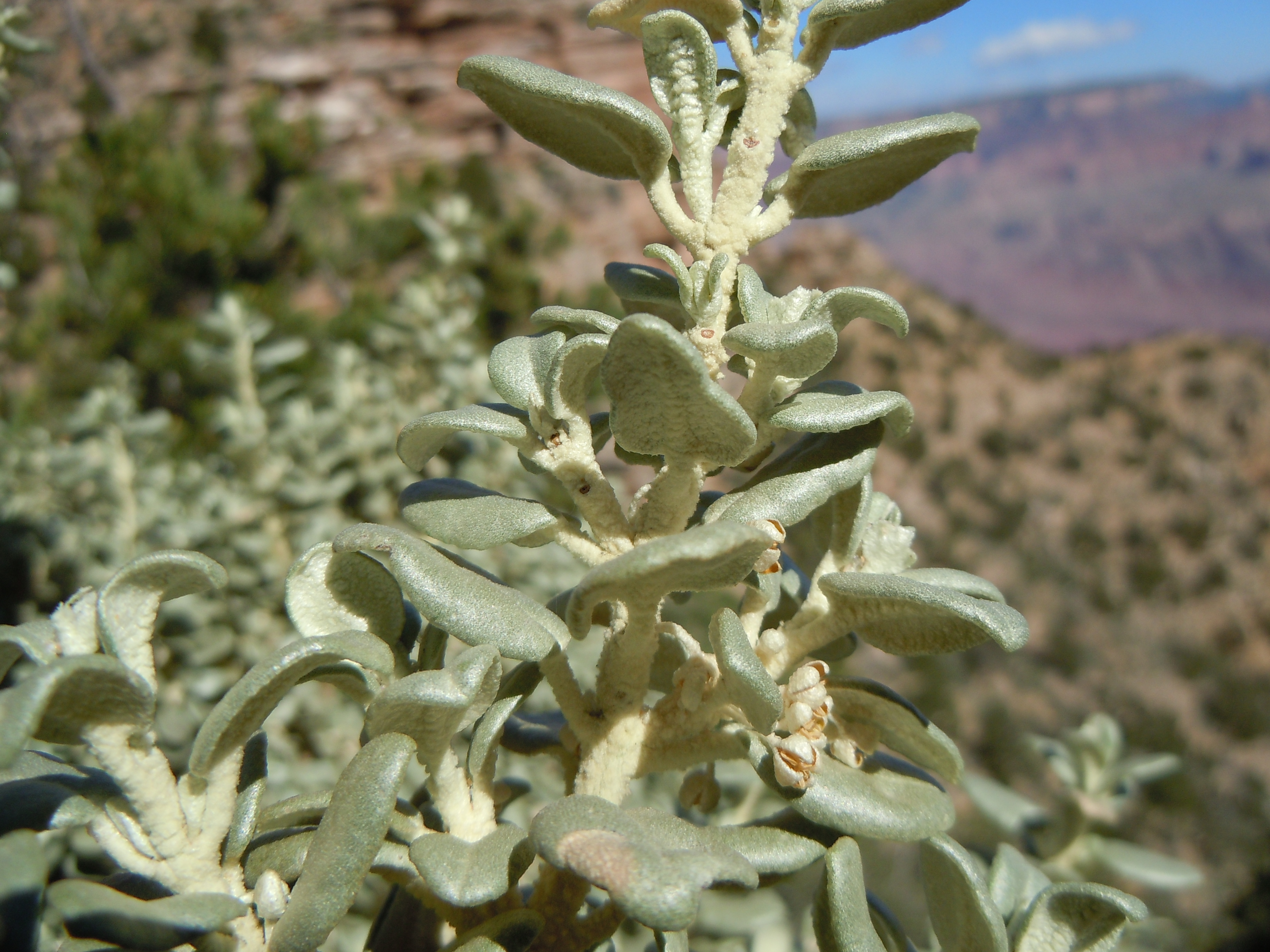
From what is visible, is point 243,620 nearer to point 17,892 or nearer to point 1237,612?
point 17,892

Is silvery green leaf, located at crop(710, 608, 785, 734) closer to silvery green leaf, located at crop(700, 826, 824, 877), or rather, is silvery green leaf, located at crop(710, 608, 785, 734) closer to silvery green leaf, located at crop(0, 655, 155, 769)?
silvery green leaf, located at crop(700, 826, 824, 877)

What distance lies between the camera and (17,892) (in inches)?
17.2

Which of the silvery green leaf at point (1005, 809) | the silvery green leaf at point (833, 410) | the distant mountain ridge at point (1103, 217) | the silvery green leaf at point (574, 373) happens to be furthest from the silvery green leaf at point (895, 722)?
the distant mountain ridge at point (1103, 217)

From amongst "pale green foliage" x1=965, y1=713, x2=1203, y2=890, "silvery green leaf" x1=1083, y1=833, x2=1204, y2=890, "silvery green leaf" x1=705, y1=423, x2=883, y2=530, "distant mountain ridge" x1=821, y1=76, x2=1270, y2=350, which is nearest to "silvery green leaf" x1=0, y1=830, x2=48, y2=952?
"silvery green leaf" x1=705, y1=423, x2=883, y2=530

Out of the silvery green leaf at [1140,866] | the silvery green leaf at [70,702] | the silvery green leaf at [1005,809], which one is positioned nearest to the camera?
the silvery green leaf at [70,702]

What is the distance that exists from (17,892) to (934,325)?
1464cm

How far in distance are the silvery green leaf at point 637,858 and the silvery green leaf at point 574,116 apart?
0.49 m

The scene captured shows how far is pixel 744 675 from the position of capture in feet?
1.72

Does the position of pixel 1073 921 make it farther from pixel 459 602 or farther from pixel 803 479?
pixel 459 602

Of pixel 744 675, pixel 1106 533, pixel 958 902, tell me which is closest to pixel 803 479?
pixel 744 675

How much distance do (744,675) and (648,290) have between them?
0.35 metres

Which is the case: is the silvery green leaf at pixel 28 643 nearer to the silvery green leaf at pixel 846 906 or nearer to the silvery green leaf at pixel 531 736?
the silvery green leaf at pixel 531 736

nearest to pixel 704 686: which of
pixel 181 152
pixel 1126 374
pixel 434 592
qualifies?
pixel 434 592

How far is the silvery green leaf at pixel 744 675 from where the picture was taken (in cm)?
53
